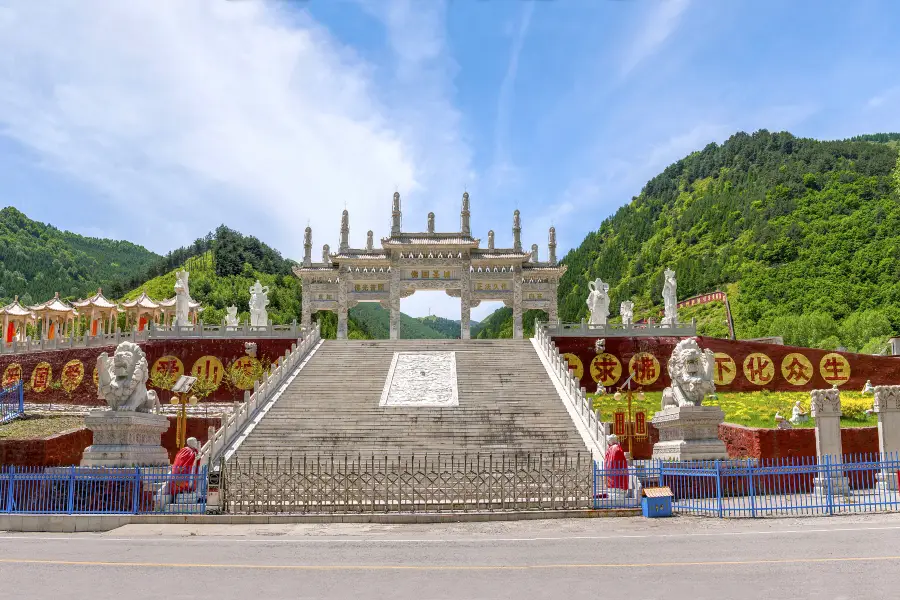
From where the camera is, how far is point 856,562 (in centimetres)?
772

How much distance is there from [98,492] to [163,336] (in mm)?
A: 16822

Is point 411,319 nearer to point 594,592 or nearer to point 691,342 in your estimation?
point 691,342

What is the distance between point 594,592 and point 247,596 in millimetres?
3126

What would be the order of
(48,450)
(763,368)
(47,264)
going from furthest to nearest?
(47,264)
(763,368)
(48,450)

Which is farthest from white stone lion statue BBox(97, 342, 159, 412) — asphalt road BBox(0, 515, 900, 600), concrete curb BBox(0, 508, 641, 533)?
asphalt road BBox(0, 515, 900, 600)

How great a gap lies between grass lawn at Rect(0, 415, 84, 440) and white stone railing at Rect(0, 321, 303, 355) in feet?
20.1

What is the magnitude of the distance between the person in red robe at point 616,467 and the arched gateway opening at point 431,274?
1979 centimetres

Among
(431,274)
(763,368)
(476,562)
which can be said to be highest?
(431,274)

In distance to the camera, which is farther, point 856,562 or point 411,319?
point 411,319

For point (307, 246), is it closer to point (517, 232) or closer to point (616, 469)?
point (517, 232)

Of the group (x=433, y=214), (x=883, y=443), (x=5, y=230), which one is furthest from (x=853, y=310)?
(x=5, y=230)

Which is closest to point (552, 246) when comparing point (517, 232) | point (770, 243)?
point (517, 232)

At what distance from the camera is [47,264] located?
75875 mm

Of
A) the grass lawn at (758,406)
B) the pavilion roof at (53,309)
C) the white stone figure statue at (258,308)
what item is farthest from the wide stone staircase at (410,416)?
the pavilion roof at (53,309)
